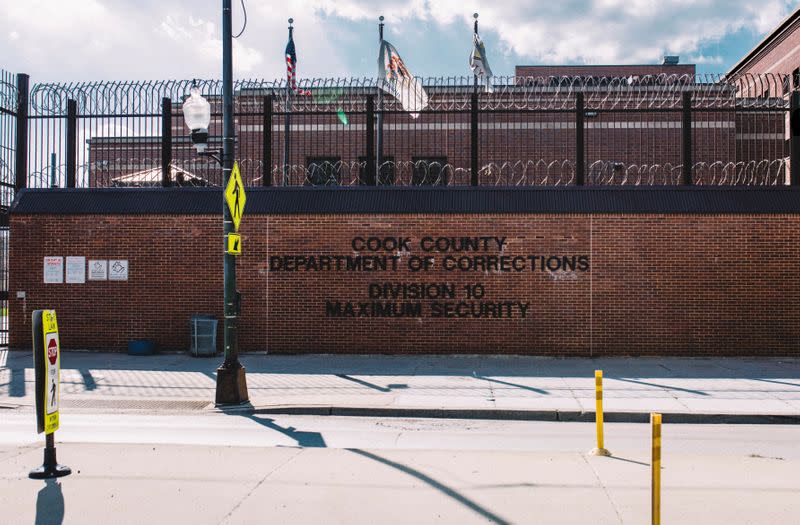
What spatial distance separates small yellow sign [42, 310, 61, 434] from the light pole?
3606 millimetres

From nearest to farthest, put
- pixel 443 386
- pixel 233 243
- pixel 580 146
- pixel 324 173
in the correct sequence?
pixel 233 243 → pixel 443 386 → pixel 580 146 → pixel 324 173

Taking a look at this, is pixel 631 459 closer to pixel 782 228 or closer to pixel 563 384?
pixel 563 384

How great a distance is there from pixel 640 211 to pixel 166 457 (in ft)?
35.6

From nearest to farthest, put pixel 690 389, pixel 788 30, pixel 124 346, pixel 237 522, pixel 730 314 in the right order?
1. pixel 237 522
2. pixel 690 389
3. pixel 730 314
4. pixel 124 346
5. pixel 788 30

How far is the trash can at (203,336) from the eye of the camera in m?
14.5

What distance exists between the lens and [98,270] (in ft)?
50.1

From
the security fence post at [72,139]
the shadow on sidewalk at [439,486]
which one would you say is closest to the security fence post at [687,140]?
the shadow on sidewalk at [439,486]

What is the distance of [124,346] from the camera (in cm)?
1519

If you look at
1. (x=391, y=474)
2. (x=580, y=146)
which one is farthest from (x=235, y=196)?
(x=580, y=146)

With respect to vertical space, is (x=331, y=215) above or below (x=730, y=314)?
above

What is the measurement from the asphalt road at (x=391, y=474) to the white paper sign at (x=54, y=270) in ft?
23.4

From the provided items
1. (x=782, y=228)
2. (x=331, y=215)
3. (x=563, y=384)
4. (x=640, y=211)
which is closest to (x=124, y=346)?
(x=331, y=215)

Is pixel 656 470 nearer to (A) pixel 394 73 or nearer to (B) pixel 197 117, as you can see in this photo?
(B) pixel 197 117

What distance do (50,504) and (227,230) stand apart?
526 centimetres
